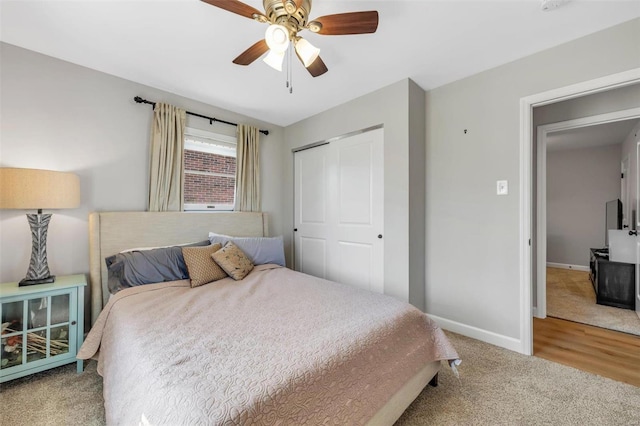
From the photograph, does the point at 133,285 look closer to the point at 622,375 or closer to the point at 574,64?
the point at 622,375

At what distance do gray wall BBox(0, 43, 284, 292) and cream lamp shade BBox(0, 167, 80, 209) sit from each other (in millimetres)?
375

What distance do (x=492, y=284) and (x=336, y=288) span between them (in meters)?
1.51

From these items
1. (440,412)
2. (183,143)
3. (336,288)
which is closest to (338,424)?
(440,412)

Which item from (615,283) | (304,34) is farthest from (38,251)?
(615,283)

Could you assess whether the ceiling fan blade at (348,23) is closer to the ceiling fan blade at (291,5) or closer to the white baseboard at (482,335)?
the ceiling fan blade at (291,5)

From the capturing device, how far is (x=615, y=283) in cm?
328

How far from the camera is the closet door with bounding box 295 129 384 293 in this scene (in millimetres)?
2887

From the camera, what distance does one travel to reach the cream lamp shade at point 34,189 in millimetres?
1780

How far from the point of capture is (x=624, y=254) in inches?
130

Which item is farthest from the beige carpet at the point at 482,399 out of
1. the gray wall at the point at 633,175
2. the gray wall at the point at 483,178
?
the gray wall at the point at 633,175

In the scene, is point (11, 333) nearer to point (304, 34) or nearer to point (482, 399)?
point (304, 34)

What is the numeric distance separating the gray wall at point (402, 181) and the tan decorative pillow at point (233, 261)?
4.73ft

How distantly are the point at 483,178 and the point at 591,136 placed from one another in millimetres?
3742

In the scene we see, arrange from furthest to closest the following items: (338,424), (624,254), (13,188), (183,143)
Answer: (624,254) < (183,143) < (13,188) < (338,424)
